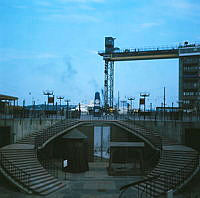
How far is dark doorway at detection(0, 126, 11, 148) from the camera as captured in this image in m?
22.8

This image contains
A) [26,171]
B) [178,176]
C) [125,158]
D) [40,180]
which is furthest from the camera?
[125,158]

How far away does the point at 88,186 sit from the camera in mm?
19359

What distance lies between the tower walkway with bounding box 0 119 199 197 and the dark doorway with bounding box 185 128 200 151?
1.28m

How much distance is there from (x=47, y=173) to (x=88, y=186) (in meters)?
3.30

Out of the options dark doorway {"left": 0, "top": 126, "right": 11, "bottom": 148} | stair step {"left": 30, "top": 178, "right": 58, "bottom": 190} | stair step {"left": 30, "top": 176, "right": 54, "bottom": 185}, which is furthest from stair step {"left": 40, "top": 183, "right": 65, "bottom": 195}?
dark doorway {"left": 0, "top": 126, "right": 11, "bottom": 148}

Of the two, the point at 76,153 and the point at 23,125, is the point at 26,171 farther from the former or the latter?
the point at 23,125

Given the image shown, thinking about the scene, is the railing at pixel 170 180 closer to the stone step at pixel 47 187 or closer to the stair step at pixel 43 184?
the stone step at pixel 47 187

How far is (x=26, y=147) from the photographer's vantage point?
2192 cm

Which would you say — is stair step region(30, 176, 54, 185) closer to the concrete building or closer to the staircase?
the staircase

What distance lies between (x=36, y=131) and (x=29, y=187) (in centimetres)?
1004

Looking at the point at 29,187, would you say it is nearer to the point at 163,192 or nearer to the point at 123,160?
the point at 163,192

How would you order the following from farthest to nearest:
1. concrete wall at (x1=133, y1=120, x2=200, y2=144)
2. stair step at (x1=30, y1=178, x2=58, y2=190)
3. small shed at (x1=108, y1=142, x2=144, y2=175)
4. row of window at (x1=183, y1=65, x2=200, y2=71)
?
1. row of window at (x1=183, y1=65, x2=200, y2=71)
2. concrete wall at (x1=133, y1=120, x2=200, y2=144)
3. small shed at (x1=108, y1=142, x2=144, y2=175)
4. stair step at (x1=30, y1=178, x2=58, y2=190)

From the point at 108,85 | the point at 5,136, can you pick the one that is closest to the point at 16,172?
the point at 5,136

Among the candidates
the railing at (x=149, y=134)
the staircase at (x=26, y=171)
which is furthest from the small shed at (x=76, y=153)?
the railing at (x=149, y=134)
